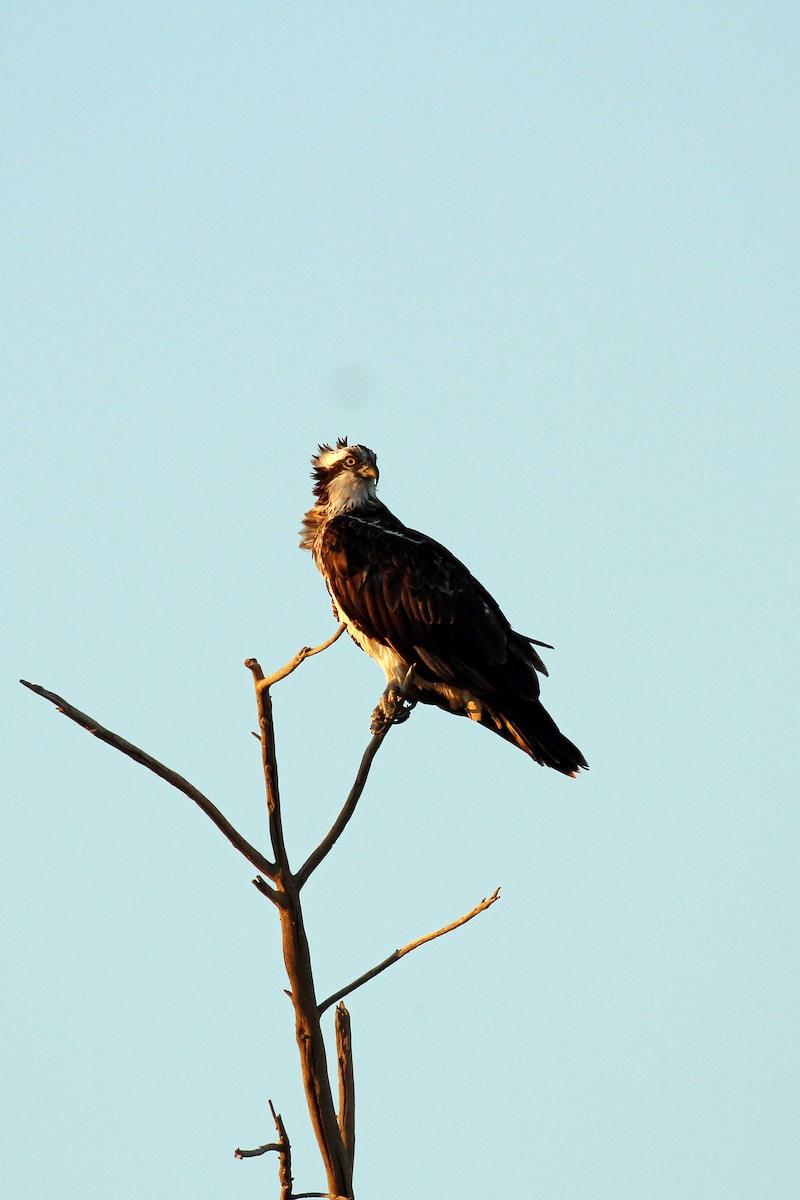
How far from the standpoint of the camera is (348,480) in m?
12.6

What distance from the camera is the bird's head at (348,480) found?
12570 mm

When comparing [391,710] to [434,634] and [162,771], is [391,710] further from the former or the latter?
[162,771]

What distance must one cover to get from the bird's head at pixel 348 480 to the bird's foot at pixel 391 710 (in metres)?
2.09

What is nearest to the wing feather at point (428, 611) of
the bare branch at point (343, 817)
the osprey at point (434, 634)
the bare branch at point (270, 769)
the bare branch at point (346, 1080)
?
the osprey at point (434, 634)

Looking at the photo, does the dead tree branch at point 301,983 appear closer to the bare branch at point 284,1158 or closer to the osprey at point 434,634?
the bare branch at point 284,1158

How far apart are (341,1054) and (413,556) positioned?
4930mm

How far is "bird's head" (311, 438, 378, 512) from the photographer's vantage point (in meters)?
12.6

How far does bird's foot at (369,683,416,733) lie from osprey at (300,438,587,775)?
0.4 inches

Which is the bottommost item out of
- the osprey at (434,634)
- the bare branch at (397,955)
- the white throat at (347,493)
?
the bare branch at (397,955)

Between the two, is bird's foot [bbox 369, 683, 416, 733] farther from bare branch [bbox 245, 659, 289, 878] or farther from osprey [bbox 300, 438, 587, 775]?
bare branch [bbox 245, 659, 289, 878]

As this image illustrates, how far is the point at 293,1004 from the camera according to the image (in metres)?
7.09

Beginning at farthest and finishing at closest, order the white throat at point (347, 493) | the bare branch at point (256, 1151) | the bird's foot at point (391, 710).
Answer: the white throat at point (347, 493) → the bird's foot at point (391, 710) → the bare branch at point (256, 1151)

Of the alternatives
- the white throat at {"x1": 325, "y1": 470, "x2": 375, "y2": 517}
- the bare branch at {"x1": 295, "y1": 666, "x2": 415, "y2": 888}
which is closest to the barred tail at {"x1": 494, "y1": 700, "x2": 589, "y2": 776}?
the white throat at {"x1": 325, "y1": 470, "x2": 375, "y2": 517}

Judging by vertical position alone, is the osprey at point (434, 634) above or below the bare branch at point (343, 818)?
above
